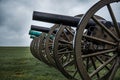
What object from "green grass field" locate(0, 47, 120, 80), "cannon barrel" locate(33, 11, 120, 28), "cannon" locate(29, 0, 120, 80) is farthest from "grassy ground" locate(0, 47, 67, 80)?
"cannon barrel" locate(33, 11, 120, 28)

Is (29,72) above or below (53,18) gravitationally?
below

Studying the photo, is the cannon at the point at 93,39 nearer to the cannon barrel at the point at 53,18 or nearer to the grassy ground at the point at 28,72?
the cannon barrel at the point at 53,18

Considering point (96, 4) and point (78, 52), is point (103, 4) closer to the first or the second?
point (96, 4)

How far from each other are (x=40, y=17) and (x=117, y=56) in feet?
6.05

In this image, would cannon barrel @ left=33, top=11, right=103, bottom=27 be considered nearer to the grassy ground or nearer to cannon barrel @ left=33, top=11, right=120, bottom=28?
cannon barrel @ left=33, top=11, right=120, bottom=28

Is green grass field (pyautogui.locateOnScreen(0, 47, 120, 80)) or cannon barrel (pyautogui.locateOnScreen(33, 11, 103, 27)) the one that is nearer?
cannon barrel (pyautogui.locateOnScreen(33, 11, 103, 27))

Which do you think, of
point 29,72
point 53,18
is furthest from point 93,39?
point 29,72

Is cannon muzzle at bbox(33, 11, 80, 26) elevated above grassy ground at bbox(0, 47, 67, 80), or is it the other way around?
cannon muzzle at bbox(33, 11, 80, 26)

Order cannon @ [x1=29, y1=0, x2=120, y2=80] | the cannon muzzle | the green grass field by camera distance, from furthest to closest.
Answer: the green grass field < the cannon muzzle < cannon @ [x1=29, y1=0, x2=120, y2=80]

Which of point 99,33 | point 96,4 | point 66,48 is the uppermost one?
point 96,4

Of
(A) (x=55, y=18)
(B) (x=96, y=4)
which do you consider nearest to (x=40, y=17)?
(A) (x=55, y=18)

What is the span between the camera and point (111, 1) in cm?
542

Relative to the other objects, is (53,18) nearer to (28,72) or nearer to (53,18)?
(53,18)

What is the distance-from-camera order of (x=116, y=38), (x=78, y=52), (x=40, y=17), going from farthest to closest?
1. (x=40, y=17)
2. (x=116, y=38)
3. (x=78, y=52)
